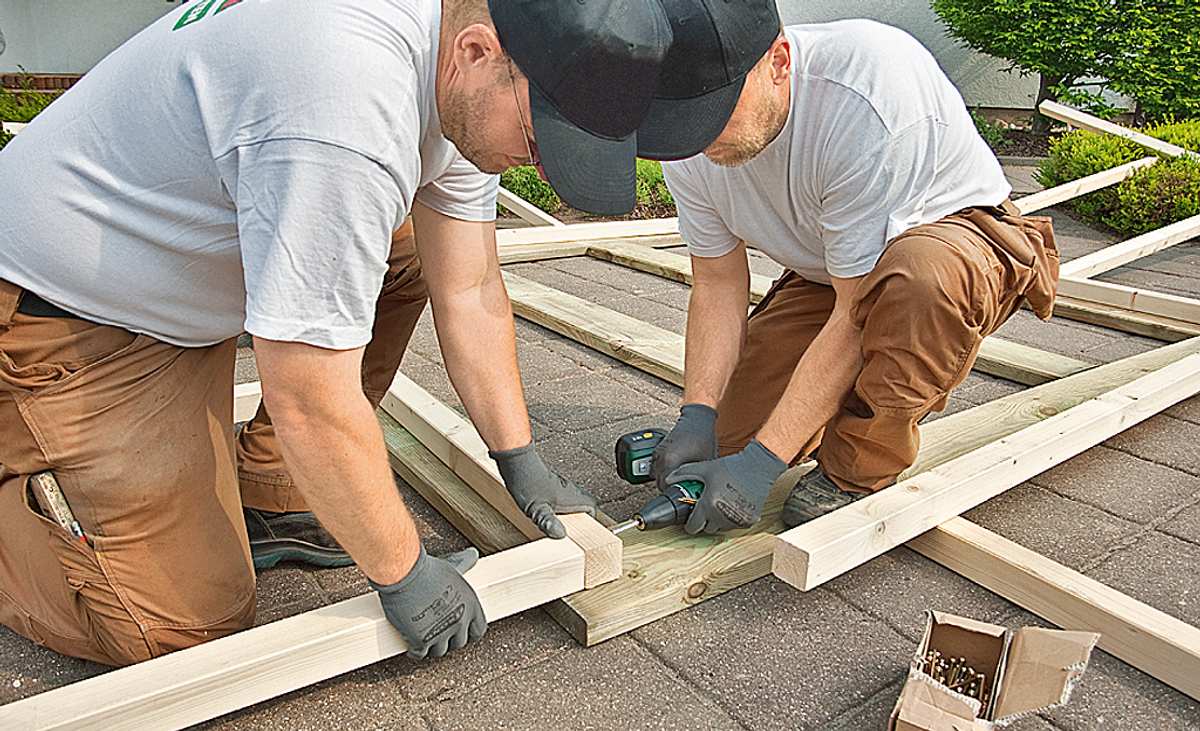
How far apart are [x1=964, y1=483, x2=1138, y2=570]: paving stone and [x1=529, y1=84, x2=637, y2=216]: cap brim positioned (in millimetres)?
1540

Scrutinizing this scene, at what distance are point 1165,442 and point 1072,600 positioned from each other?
1.36 metres

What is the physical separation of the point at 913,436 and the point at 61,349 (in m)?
1.85

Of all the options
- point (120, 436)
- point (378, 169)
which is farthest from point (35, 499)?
point (378, 169)

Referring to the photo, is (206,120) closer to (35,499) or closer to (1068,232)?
(35,499)

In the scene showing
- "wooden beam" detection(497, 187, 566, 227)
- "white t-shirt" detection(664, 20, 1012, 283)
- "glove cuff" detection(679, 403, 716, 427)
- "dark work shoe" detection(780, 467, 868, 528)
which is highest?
"white t-shirt" detection(664, 20, 1012, 283)

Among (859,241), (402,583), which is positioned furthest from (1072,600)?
(402,583)

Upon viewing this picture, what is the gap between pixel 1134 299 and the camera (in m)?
4.47

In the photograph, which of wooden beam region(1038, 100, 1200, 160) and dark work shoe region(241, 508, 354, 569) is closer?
dark work shoe region(241, 508, 354, 569)

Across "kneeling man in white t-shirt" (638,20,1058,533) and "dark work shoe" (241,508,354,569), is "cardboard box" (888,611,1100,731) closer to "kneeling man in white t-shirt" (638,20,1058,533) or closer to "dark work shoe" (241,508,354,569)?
"kneeling man in white t-shirt" (638,20,1058,533)

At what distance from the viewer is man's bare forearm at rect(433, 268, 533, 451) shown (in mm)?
2107

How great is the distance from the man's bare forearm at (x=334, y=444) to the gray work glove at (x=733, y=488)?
0.81 meters

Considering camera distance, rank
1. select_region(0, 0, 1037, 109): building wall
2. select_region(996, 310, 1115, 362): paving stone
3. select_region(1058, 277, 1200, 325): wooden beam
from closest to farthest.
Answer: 1. select_region(996, 310, 1115, 362): paving stone
2. select_region(1058, 277, 1200, 325): wooden beam
3. select_region(0, 0, 1037, 109): building wall

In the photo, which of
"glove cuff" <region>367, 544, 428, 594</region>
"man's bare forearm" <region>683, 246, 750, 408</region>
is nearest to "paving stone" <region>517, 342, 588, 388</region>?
"man's bare forearm" <region>683, 246, 750, 408</region>

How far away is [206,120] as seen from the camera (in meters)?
1.44
